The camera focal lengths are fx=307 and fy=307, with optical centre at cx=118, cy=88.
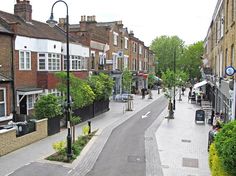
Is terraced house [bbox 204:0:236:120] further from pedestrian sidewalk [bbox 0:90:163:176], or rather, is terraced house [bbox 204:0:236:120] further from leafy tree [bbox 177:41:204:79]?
leafy tree [bbox 177:41:204:79]

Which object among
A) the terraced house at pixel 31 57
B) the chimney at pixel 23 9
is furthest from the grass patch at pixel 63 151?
the chimney at pixel 23 9

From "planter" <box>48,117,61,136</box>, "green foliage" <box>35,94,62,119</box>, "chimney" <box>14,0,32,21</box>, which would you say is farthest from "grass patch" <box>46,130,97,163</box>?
"chimney" <box>14,0,32,21</box>

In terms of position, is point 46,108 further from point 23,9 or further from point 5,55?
point 23,9

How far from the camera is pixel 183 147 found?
669 inches

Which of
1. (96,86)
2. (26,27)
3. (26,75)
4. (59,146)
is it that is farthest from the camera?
(96,86)

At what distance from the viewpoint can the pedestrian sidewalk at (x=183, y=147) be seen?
13.3 metres

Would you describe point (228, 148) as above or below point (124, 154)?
above

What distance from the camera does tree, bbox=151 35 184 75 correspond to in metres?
94.5

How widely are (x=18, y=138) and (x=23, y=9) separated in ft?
49.5

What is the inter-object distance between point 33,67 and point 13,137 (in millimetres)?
9820

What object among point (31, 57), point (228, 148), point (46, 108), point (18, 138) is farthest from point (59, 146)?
point (31, 57)

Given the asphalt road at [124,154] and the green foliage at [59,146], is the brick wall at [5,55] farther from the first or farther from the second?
the green foliage at [59,146]

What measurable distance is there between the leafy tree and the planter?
69095mm

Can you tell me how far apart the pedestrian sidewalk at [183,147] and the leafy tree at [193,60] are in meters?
61.7
